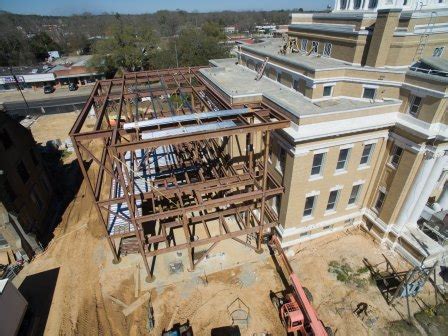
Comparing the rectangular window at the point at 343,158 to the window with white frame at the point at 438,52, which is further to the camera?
the window with white frame at the point at 438,52

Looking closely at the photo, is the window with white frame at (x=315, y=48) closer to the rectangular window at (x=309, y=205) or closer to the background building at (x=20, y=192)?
the rectangular window at (x=309, y=205)

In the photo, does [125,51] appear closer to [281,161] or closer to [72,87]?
[72,87]

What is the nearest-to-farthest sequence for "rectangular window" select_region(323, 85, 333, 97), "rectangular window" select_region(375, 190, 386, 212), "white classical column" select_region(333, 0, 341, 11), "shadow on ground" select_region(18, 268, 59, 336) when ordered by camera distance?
"shadow on ground" select_region(18, 268, 59, 336), "rectangular window" select_region(375, 190, 386, 212), "rectangular window" select_region(323, 85, 333, 97), "white classical column" select_region(333, 0, 341, 11)

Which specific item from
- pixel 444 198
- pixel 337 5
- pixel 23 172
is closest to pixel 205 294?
pixel 23 172

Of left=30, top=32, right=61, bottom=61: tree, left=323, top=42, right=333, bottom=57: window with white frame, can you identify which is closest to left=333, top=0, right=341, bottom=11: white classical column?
left=323, top=42, right=333, bottom=57: window with white frame

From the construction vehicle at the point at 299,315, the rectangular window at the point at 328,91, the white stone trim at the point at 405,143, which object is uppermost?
the rectangular window at the point at 328,91

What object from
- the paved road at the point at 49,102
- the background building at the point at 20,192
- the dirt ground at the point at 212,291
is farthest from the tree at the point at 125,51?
the dirt ground at the point at 212,291

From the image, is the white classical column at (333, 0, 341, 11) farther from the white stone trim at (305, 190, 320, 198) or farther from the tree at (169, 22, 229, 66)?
the tree at (169, 22, 229, 66)
